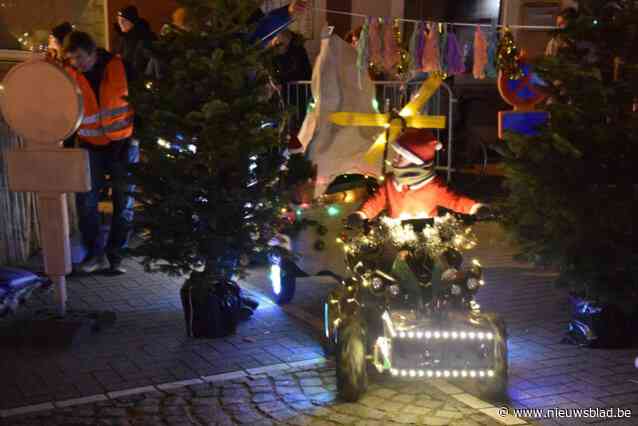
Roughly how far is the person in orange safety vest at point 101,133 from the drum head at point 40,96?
154 centimetres

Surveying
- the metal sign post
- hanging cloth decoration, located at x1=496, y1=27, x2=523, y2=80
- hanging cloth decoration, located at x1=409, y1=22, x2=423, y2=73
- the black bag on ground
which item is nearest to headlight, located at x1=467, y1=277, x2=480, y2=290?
the black bag on ground

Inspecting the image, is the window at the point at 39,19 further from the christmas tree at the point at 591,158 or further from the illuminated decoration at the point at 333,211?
the christmas tree at the point at 591,158

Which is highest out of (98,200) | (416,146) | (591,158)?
(416,146)

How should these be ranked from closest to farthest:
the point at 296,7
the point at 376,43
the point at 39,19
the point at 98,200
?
the point at 296,7
the point at 376,43
the point at 98,200
the point at 39,19

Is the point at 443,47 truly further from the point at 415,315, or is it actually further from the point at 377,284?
the point at 415,315

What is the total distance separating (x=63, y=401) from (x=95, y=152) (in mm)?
3749

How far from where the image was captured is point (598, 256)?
18.9 feet

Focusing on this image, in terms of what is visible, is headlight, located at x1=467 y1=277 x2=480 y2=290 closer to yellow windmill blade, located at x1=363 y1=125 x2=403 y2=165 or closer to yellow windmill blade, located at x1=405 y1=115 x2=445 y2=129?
yellow windmill blade, located at x1=363 y1=125 x2=403 y2=165

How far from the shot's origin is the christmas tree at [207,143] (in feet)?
19.6

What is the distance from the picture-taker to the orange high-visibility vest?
25.9 ft

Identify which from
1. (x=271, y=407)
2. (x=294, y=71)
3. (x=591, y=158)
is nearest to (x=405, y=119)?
(x=591, y=158)

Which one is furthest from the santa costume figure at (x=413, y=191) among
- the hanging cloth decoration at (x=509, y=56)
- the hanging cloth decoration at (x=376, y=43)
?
the hanging cloth decoration at (x=509, y=56)

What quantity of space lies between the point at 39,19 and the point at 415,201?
26.7 ft

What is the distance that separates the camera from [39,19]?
1184 cm
